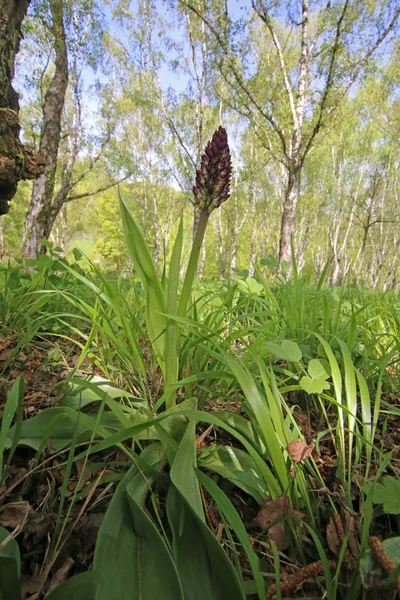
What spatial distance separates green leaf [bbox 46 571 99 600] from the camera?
454 mm

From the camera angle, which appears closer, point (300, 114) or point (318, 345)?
point (318, 345)

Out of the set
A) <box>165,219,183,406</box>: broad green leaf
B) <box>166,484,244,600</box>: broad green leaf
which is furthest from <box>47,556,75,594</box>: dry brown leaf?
<box>165,219,183,406</box>: broad green leaf

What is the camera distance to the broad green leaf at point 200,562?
1.64ft

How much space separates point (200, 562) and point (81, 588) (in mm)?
212

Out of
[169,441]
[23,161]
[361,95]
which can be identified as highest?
[361,95]

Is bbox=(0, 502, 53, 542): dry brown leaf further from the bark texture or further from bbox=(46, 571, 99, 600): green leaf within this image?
the bark texture

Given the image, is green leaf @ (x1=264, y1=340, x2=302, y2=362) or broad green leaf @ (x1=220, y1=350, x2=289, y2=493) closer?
broad green leaf @ (x1=220, y1=350, x2=289, y2=493)

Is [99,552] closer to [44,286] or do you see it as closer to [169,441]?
[169,441]

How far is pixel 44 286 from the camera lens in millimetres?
1834

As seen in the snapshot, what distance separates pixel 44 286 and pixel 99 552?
1.65 meters

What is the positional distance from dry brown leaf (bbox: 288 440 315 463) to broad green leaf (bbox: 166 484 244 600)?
31 cm

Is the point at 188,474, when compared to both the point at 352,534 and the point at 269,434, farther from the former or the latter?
the point at 352,534

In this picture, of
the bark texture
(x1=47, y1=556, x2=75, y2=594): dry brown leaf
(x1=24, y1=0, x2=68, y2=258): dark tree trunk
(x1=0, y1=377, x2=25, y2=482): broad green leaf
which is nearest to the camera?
(x1=47, y1=556, x2=75, y2=594): dry brown leaf

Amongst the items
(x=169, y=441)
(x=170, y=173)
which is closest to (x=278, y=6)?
(x=169, y=441)
